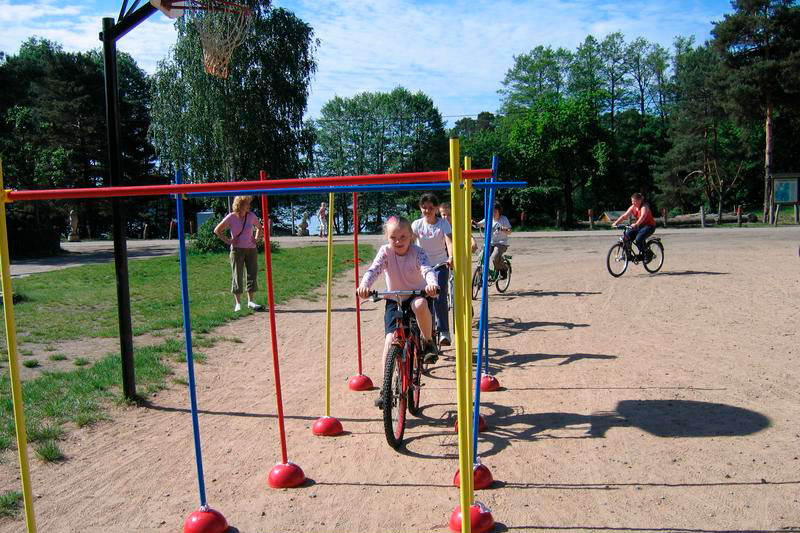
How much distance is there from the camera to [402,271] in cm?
525

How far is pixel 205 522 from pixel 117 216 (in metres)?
3.37

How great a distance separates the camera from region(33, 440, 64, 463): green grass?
4.59m

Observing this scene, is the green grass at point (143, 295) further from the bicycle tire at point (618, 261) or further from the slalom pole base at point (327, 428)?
the bicycle tire at point (618, 261)

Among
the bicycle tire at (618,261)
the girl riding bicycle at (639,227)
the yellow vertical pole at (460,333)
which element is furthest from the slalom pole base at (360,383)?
the girl riding bicycle at (639,227)

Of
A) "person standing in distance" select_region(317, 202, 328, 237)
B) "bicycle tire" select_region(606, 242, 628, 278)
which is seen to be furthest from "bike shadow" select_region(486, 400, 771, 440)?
"person standing in distance" select_region(317, 202, 328, 237)

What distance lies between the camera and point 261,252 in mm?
19891

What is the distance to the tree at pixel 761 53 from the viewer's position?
118ft

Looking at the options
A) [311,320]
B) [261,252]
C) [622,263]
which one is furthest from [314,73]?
[311,320]

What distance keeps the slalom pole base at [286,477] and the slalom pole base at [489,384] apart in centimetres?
236

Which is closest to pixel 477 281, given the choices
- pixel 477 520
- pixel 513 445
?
pixel 513 445

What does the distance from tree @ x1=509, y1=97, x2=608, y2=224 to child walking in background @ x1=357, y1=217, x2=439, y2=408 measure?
39432 mm

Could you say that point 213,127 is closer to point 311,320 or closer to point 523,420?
point 311,320

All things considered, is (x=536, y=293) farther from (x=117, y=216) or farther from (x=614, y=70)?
(x=614, y=70)

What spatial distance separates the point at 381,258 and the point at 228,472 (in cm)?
196
